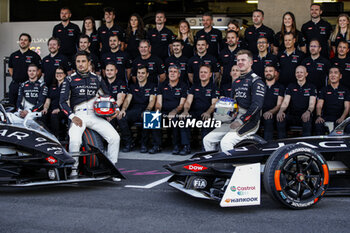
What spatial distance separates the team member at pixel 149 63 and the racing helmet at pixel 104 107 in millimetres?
3607

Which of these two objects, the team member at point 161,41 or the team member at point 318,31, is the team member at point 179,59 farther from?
the team member at point 318,31

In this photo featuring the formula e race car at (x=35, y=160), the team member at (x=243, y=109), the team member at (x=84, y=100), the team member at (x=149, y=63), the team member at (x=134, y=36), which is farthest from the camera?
the team member at (x=134, y=36)

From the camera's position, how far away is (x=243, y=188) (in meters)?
5.11

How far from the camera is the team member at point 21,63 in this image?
11383mm

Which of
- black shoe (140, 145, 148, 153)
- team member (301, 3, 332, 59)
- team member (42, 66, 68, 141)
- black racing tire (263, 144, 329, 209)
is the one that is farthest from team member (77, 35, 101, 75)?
black racing tire (263, 144, 329, 209)

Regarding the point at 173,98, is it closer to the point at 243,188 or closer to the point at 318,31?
the point at 318,31

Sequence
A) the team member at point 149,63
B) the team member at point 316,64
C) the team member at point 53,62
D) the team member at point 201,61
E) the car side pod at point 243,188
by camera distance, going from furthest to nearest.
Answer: the team member at point 53,62 → the team member at point 149,63 → the team member at point 201,61 → the team member at point 316,64 → the car side pod at point 243,188

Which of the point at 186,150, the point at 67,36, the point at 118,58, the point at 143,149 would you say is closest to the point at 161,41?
the point at 118,58

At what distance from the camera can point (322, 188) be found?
5246 millimetres

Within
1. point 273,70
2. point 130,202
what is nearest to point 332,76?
point 273,70

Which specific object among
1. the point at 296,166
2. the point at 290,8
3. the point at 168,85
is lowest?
the point at 296,166

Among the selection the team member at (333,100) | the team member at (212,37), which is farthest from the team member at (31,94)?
the team member at (333,100)

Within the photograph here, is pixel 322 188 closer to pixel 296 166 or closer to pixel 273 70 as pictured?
pixel 296 166

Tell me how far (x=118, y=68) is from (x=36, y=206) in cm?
573
